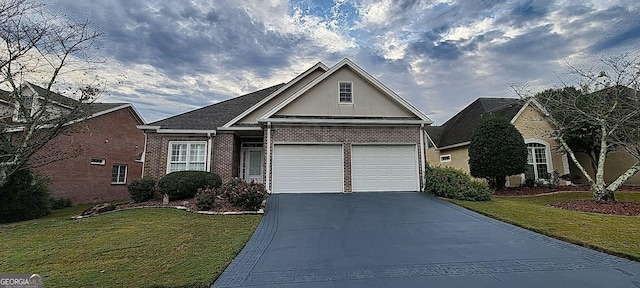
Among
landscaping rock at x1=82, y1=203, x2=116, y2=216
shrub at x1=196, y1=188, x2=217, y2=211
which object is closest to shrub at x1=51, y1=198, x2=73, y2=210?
landscaping rock at x1=82, y1=203, x2=116, y2=216

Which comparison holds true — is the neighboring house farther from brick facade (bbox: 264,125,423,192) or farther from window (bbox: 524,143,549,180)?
brick facade (bbox: 264,125,423,192)

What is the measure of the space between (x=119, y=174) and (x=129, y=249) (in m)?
17.9

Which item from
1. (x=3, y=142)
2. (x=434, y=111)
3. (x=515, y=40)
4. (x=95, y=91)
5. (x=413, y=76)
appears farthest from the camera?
(x=434, y=111)

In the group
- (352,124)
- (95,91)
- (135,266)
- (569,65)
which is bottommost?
(135,266)

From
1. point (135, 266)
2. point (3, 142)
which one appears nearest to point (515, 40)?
point (135, 266)

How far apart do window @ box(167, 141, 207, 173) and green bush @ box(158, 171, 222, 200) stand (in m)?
1.56

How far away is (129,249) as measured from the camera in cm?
604

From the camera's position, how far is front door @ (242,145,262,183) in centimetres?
1551

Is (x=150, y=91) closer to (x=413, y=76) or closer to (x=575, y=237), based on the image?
(x=413, y=76)

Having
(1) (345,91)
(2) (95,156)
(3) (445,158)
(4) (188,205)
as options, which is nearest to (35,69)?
(4) (188,205)

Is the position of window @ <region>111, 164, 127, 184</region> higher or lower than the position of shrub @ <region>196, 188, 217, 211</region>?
higher

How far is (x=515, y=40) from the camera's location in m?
Result: 14.8

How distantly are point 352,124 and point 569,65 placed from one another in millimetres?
10075

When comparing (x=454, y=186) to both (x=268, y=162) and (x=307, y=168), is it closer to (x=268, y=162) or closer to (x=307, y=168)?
(x=307, y=168)
